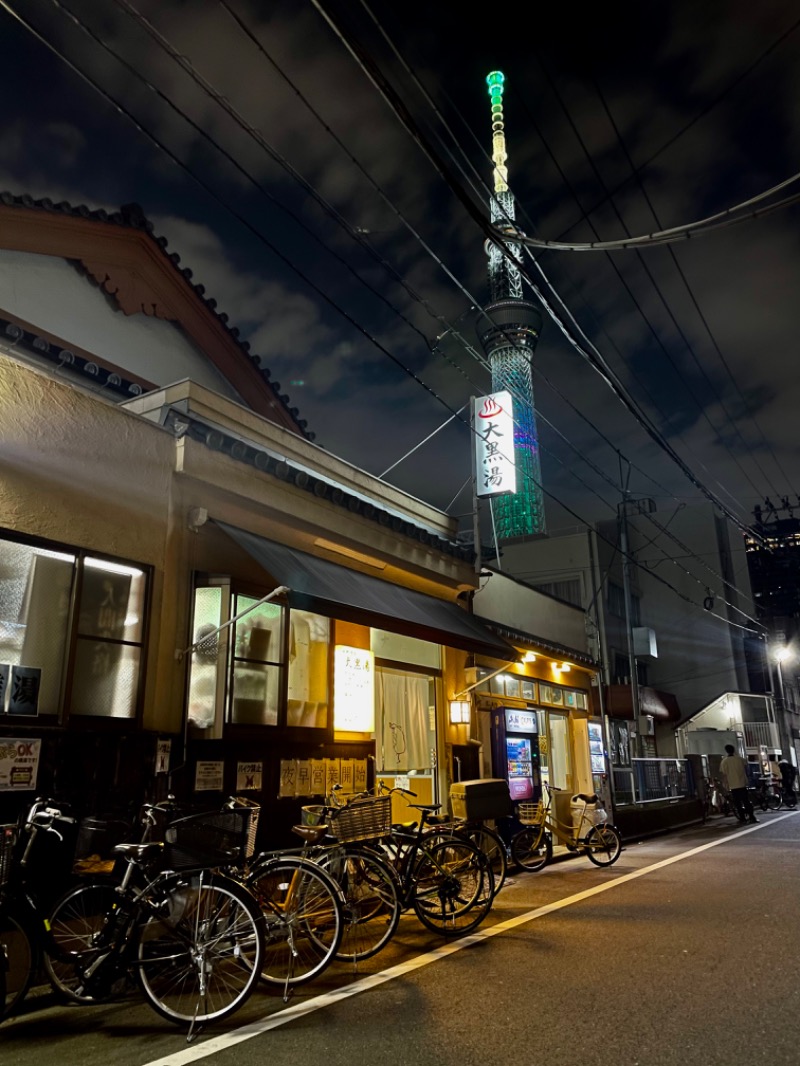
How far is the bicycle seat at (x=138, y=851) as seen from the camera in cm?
561

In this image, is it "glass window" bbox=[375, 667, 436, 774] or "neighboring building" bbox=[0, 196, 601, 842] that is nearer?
"neighboring building" bbox=[0, 196, 601, 842]

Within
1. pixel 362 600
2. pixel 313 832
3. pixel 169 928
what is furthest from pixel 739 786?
pixel 169 928

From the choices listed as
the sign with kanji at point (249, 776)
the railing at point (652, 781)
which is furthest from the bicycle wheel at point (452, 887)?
the railing at point (652, 781)

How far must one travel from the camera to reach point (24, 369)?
25.7 feet

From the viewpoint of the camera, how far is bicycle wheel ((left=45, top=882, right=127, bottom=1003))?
215 inches

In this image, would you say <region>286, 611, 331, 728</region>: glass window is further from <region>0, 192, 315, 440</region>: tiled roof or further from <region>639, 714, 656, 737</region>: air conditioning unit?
<region>639, 714, 656, 737</region>: air conditioning unit

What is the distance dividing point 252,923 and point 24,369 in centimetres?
592

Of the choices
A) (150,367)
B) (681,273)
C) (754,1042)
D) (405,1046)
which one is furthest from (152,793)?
(681,273)

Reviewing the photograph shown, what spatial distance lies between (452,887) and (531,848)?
5.30m

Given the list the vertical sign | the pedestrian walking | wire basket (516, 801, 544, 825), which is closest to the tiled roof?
the vertical sign

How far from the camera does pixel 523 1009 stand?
521 centimetres

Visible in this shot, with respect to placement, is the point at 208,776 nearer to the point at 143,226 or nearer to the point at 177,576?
the point at 177,576

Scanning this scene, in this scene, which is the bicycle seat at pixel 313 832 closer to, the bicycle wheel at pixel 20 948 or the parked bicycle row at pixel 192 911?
the parked bicycle row at pixel 192 911

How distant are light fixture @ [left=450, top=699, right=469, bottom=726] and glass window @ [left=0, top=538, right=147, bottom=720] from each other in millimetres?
7404
